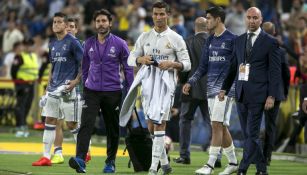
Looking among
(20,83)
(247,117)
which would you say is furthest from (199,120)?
(247,117)

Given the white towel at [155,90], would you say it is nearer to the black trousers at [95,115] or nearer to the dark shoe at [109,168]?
the black trousers at [95,115]

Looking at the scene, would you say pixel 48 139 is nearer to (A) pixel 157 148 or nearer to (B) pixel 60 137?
(B) pixel 60 137

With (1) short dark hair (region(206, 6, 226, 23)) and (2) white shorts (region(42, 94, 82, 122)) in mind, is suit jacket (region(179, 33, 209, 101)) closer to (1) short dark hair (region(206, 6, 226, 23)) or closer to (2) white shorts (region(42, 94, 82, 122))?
(2) white shorts (region(42, 94, 82, 122))

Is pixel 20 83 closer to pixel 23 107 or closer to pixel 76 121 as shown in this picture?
pixel 23 107

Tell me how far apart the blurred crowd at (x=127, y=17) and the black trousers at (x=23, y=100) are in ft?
4.39

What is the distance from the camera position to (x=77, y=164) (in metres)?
16.4

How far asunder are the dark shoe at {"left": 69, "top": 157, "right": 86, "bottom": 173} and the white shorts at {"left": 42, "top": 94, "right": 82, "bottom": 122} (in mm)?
2469

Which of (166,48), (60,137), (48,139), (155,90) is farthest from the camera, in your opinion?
(60,137)

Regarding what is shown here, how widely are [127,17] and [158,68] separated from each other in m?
18.0

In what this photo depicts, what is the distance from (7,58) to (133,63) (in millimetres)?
18102

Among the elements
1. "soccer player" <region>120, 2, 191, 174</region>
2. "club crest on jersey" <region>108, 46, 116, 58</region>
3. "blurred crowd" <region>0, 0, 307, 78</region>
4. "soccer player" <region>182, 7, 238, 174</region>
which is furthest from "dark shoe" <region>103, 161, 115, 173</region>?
"blurred crowd" <region>0, 0, 307, 78</region>

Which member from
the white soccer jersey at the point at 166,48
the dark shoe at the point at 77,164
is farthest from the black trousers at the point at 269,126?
the dark shoe at the point at 77,164

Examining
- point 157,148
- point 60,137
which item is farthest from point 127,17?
point 157,148

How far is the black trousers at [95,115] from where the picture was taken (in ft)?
54.7
